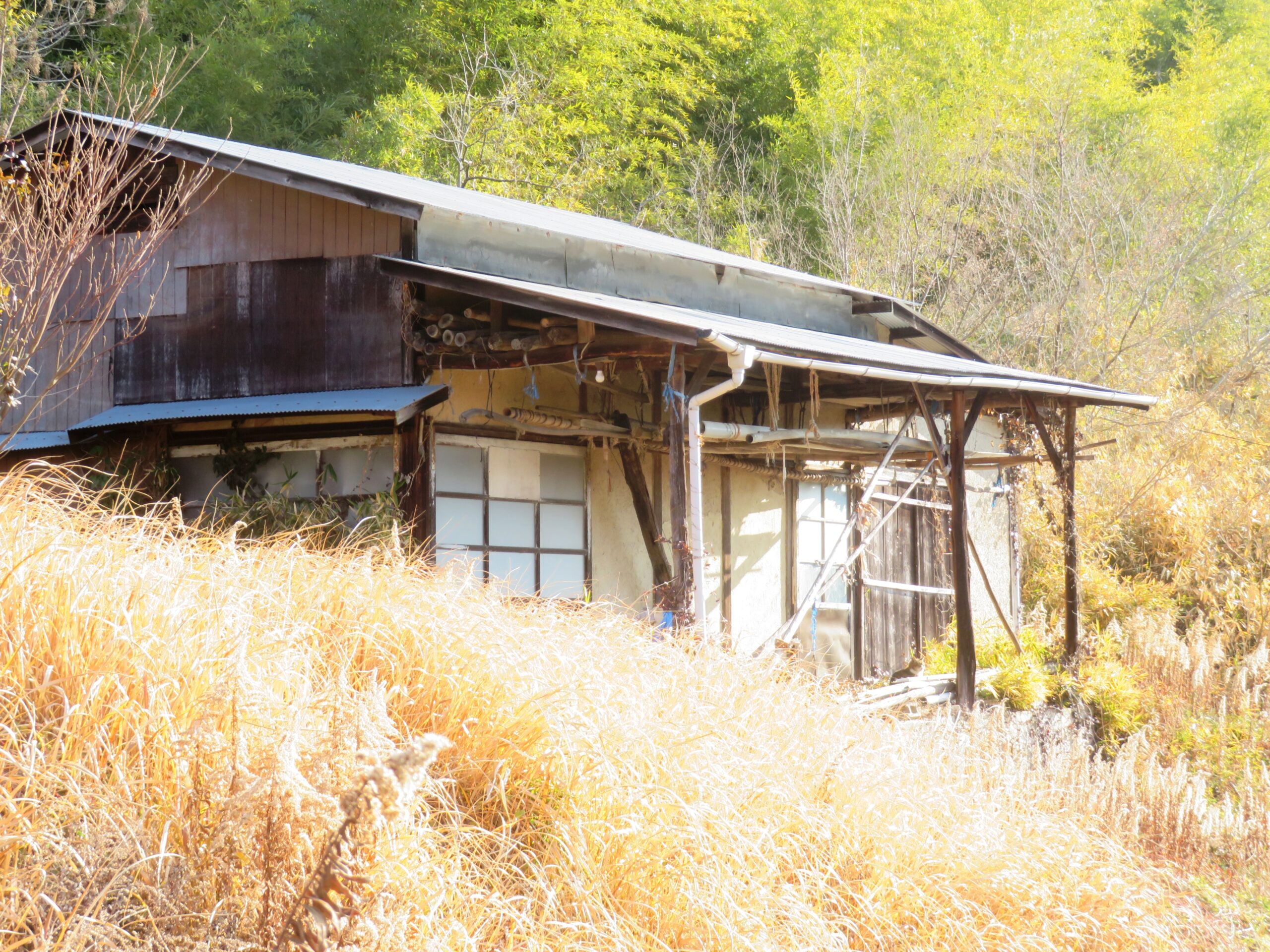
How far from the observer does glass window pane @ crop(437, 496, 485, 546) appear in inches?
328

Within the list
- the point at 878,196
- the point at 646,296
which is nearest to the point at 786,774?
the point at 646,296

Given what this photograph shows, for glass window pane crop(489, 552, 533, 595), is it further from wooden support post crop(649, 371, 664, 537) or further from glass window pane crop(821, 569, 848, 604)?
glass window pane crop(821, 569, 848, 604)

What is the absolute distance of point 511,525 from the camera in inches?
348

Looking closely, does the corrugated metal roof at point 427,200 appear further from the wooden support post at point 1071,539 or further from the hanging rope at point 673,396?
the wooden support post at point 1071,539

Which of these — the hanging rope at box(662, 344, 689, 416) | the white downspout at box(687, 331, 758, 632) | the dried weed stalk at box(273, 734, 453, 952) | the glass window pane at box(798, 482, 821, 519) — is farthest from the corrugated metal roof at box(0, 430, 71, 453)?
the dried weed stalk at box(273, 734, 453, 952)

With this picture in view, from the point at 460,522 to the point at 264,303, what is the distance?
227 centimetres

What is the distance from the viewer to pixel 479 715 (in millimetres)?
4680

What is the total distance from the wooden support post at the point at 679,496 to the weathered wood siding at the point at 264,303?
2.24 m

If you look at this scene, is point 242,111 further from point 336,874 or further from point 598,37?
point 336,874

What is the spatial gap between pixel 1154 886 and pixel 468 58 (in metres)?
19.1

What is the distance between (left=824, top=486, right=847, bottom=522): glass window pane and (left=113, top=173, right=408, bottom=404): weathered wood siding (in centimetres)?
531

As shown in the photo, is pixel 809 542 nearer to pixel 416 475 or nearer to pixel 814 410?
pixel 814 410

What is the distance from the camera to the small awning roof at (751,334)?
6926mm

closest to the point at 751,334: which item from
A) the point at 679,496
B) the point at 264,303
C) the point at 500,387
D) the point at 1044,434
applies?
the point at 679,496
